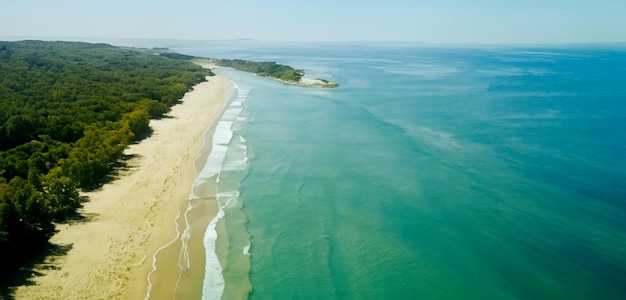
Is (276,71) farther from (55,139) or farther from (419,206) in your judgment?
A: (419,206)

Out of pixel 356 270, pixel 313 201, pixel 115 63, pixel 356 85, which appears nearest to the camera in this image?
pixel 356 270

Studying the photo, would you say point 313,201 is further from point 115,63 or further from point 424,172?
point 115,63

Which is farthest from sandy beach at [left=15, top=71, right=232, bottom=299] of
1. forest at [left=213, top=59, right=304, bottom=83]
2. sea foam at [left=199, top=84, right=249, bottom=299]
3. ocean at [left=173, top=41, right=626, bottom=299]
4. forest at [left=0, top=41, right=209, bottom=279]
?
forest at [left=213, top=59, right=304, bottom=83]

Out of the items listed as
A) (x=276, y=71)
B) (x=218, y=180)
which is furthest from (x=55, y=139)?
(x=276, y=71)

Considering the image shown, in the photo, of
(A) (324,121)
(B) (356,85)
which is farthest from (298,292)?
(B) (356,85)

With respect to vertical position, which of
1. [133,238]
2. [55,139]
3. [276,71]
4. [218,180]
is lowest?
[133,238]
